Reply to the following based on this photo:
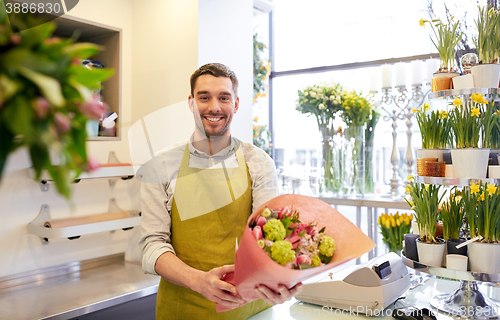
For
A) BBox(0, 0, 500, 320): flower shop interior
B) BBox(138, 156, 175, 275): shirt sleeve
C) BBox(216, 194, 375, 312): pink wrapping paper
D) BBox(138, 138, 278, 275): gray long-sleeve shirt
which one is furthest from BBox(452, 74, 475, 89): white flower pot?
BBox(138, 156, 175, 275): shirt sleeve

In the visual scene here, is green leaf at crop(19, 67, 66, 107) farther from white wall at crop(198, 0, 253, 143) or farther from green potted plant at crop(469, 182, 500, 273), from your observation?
white wall at crop(198, 0, 253, 143)

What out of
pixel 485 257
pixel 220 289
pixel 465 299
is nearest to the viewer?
pixel 220 289

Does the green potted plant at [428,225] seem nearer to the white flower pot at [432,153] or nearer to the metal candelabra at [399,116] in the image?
the white flower pot at [432,153]

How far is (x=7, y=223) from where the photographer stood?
6.61 feet

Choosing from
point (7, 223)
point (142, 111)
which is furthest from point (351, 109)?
point (7, 223)

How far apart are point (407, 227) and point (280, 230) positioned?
4.65 feet

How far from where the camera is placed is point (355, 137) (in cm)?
309

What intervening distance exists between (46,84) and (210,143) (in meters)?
1.25

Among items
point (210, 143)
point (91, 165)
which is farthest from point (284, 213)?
point (210, 143)

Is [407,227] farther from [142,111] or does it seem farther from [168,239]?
[142,111]

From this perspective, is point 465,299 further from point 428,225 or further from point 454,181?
point 454,181

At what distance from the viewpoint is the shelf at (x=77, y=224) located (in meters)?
1.94

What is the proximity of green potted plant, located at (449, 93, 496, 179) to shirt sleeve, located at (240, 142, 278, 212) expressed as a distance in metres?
0.67

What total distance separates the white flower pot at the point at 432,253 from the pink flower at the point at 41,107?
1398 mm
